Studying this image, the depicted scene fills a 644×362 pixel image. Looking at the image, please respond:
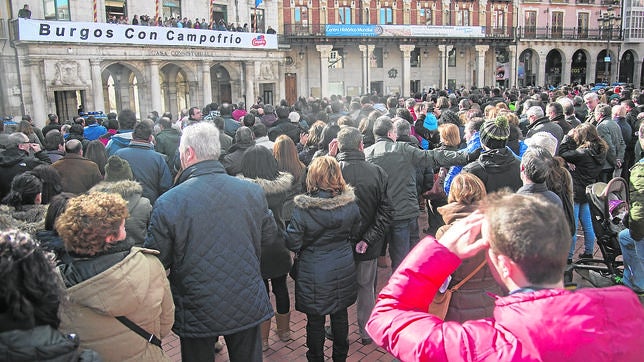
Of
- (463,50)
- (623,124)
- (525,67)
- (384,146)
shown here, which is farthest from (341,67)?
(384,146)

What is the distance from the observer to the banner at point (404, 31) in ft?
107

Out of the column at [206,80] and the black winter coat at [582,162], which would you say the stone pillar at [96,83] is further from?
the black winter coat at [582,162]

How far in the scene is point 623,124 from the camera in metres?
→ 8.28

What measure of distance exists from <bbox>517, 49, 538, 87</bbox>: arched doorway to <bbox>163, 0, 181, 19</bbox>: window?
90.7 feet

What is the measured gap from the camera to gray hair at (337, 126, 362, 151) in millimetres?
4578

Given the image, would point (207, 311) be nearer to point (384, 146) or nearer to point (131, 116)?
point (384, 146)

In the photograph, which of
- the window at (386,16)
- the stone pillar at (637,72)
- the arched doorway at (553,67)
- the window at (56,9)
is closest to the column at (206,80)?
the window at (56,9)

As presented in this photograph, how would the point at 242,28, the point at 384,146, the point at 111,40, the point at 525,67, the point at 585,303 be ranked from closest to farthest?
the point at 585,303, the point at 384,146, the point at 111,40, the point at 242,28, the point at 525,67

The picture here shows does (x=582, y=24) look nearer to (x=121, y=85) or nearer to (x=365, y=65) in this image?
(x=365, y=65)

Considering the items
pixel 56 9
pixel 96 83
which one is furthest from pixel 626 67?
pixel 56 9

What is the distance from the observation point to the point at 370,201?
4504 mm

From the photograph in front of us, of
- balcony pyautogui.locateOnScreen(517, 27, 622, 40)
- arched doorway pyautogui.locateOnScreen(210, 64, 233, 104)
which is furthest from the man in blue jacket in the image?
balcony pyautogui.locateOnScreen(517, 27, 622, 40)

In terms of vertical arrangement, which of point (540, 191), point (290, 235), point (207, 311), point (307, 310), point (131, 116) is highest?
point (131, 116)

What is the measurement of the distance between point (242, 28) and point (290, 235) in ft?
79.7
